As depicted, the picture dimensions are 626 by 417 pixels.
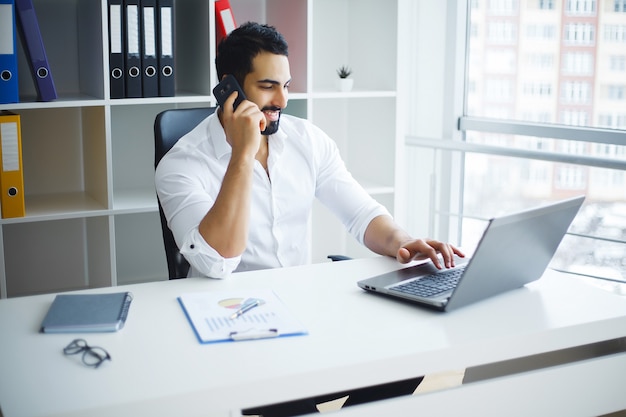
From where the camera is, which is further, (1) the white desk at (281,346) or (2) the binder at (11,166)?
(2) the binder at (11,166)

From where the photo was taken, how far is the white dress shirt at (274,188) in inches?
77.6

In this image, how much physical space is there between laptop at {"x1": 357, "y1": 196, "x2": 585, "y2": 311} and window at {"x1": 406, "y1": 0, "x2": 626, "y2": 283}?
4.07ft

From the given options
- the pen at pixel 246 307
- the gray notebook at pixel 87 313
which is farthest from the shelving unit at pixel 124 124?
the pen at pixel 246 307

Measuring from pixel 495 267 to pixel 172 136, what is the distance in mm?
1024

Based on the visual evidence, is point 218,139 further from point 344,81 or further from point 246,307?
point 344,81

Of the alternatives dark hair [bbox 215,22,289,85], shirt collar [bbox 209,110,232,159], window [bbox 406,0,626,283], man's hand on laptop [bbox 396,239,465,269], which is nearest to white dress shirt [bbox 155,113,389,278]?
shirt collar [bbox 209,110,232,159]

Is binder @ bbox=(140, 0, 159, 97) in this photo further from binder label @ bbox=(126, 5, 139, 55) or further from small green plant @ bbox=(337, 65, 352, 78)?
small green plant @ bbox=(337, 65, 352, 78)

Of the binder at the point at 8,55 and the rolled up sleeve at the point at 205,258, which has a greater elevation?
the binder at the point at 8,55

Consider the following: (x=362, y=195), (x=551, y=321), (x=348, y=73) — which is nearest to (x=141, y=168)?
(x=348, y=73)

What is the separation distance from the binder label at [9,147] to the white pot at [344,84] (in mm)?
1273

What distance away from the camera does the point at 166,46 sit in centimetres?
275

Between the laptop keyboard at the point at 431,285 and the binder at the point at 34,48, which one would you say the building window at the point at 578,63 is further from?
the binder at the point at 34,48

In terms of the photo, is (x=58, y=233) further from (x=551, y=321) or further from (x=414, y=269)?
(x=551, y=321)

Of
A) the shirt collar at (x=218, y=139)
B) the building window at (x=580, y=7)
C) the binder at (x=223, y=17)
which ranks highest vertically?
the building window at (x=580, y=7)
